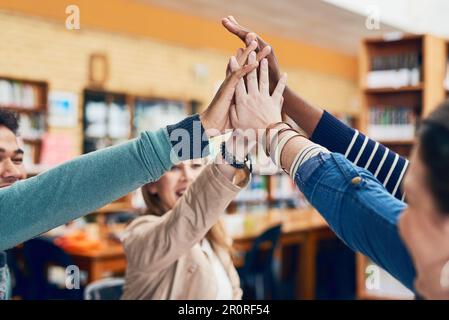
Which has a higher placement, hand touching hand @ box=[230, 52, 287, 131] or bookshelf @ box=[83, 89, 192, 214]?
hand touching hand @ box=[230, 52, 287, 131]

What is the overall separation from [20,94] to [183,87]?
2.36m

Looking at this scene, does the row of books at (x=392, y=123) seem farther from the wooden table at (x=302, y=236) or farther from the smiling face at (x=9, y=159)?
the smiling face at (x=9, y=159)

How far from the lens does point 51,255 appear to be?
382cm

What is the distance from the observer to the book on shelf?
4742 mm

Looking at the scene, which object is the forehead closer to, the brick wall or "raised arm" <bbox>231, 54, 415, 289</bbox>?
"raised arm" <bbox>231, 54, 415, 289</bbox>

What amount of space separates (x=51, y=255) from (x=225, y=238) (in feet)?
7.43

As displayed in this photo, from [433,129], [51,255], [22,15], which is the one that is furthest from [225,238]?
[22,15]

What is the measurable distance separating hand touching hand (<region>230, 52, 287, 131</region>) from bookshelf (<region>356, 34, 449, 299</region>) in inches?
152

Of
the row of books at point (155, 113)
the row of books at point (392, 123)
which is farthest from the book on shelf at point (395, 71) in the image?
the row of books at point (155, 113)

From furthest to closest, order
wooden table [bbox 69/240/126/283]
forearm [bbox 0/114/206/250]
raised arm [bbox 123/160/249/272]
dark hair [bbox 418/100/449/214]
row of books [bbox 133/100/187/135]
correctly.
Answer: row of books [bbox 133/100/187/135] → wooden table [bbox 69/240/126/283] → raised arm [bbox 123/160/249/272] → forearm [bbox 0/114/206/250] → dark hair [bbox 418/100/449/214]

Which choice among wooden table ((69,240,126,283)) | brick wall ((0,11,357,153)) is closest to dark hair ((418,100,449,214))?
wooden table ((69,240,126,283))

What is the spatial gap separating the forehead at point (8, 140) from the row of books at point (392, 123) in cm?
403

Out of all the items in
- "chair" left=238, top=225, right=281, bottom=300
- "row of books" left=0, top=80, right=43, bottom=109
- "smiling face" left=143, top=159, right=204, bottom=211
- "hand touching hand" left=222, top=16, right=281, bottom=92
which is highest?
"hand touching hand" left=222, top=16, right=281, bottom=92

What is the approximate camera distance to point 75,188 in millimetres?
895
